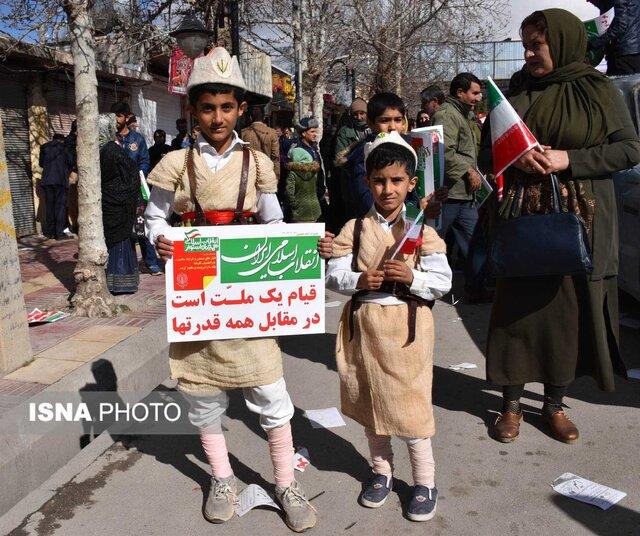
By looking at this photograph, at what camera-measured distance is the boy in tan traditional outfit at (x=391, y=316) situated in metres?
2.81

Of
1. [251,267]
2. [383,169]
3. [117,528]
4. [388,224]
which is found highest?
[383,169]

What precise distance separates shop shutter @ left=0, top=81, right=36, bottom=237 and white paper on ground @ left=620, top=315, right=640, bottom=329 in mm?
10141

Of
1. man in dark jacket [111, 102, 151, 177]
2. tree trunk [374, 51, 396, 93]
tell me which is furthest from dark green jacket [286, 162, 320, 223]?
tree trunk [374, 51, 396, 93]

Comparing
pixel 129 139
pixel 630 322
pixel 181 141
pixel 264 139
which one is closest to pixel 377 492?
pixel 630 322

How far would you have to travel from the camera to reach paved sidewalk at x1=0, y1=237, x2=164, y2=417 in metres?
4.16

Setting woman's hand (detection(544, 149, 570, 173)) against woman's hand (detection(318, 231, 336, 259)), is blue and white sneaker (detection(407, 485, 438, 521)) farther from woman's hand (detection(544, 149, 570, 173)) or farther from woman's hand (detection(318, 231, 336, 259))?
woman's hand (detection(544, 149, 570, 173))

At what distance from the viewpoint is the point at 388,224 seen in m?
2.92

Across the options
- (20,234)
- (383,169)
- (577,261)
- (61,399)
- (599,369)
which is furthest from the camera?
(20,234)

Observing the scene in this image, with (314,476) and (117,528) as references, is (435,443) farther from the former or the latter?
(117,528)

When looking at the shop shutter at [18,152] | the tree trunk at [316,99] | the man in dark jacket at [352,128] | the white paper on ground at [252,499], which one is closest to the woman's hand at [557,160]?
the white paper on ground at [252,499]

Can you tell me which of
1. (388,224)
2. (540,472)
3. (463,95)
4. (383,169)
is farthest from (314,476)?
(463,95)

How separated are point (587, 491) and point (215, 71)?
251 cm

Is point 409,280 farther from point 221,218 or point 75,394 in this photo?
point 75,394

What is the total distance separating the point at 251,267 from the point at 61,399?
1.77m
